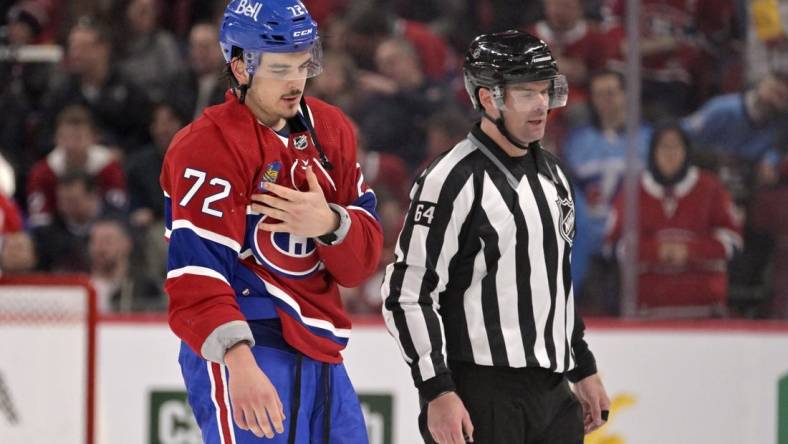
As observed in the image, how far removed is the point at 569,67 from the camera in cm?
516

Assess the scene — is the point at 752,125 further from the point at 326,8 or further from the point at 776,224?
the point at 326,8

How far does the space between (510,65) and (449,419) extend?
74 centimetres

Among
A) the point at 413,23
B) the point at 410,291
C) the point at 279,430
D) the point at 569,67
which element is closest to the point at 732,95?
the point at 569,67

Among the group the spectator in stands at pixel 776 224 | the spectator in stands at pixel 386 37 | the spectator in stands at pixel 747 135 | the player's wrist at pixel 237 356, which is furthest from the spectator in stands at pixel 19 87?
the player's wrist at pixel 237 356

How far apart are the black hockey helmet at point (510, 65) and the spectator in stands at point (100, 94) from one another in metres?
2.99

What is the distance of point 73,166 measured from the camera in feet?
17.5

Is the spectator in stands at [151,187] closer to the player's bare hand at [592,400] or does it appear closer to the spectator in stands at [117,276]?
the spectator in stands at [117,276]

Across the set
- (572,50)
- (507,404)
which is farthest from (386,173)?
(507,404)

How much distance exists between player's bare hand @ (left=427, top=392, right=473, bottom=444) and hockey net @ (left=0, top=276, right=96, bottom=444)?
2.26m

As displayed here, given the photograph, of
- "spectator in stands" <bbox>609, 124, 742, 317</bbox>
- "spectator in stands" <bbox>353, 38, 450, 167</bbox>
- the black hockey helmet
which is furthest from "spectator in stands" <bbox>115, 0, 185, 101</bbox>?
Result: the black hockey helmet

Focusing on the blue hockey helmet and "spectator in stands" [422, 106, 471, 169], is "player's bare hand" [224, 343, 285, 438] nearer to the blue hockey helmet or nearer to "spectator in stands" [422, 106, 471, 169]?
the blue hockey helmet

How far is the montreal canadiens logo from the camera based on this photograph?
2.38m

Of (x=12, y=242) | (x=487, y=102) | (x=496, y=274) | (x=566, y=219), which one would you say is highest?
(x=487, y=102)

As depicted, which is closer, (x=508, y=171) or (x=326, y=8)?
(x=508, y=171)
